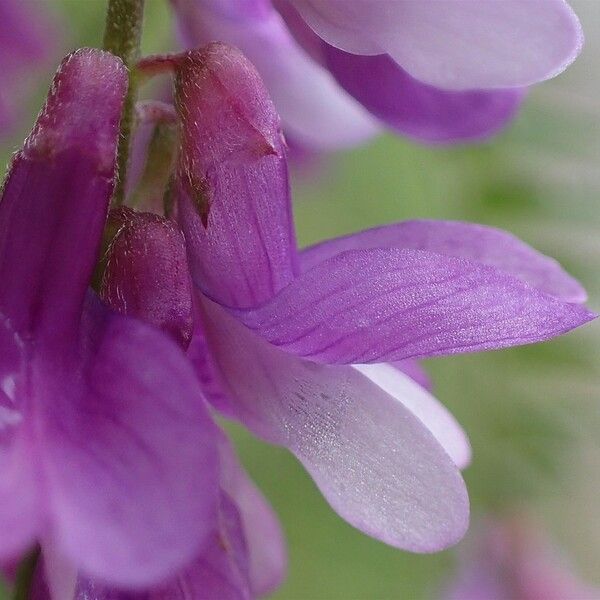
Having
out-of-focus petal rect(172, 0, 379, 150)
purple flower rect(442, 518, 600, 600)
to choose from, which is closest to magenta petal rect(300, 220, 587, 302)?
out-of-focus petal rect(172, 0, 379, 150)

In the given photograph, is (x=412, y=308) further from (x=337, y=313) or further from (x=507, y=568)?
(x=507, y=568)

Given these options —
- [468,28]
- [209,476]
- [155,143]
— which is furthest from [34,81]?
[209,476]

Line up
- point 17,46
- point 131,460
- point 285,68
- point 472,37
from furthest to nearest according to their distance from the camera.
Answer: point 17,46, point 285,68, point 472,37, point 131,460

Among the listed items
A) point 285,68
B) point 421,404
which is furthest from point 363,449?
point 285,68

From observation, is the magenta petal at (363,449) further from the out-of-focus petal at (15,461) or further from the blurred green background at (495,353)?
the blurred green background at (495,353)

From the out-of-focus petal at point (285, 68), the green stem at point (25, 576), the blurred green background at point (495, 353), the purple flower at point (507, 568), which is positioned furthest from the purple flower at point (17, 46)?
the purple flower at point (507, 568)

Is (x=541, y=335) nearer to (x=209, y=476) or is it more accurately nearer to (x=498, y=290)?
(x=498, y=290)
